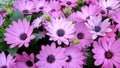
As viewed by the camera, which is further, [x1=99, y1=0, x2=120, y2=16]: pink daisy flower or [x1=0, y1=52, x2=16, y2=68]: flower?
[x1=99, y1=0, x2=120, y2=16]: pink daisy flower

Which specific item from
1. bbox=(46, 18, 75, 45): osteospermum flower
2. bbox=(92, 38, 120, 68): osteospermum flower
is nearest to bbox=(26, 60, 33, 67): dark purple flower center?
bbox=(46, 18, 75, 45): osteospermum flower

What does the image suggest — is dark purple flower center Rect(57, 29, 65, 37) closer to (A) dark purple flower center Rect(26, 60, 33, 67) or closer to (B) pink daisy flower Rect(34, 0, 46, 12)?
(A) dark purple flower center Rect(26, 60, 33, 67)

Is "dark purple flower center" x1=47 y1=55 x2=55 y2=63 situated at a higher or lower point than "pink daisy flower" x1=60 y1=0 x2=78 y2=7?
lower

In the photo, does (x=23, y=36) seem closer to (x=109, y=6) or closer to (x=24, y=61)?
(x=24, y=61)

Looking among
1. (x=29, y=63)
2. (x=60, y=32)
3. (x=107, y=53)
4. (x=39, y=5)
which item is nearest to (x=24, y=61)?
(x=29, y=63)

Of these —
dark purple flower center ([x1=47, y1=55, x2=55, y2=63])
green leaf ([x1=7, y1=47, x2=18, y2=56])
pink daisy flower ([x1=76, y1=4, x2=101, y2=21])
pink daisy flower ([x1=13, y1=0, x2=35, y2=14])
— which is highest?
pink daisy flower ([x1=13, y1=0, x2=35, y2=14])

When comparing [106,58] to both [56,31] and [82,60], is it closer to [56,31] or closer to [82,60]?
[82,60]

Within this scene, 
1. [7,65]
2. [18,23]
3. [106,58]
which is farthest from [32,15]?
[106,58]
